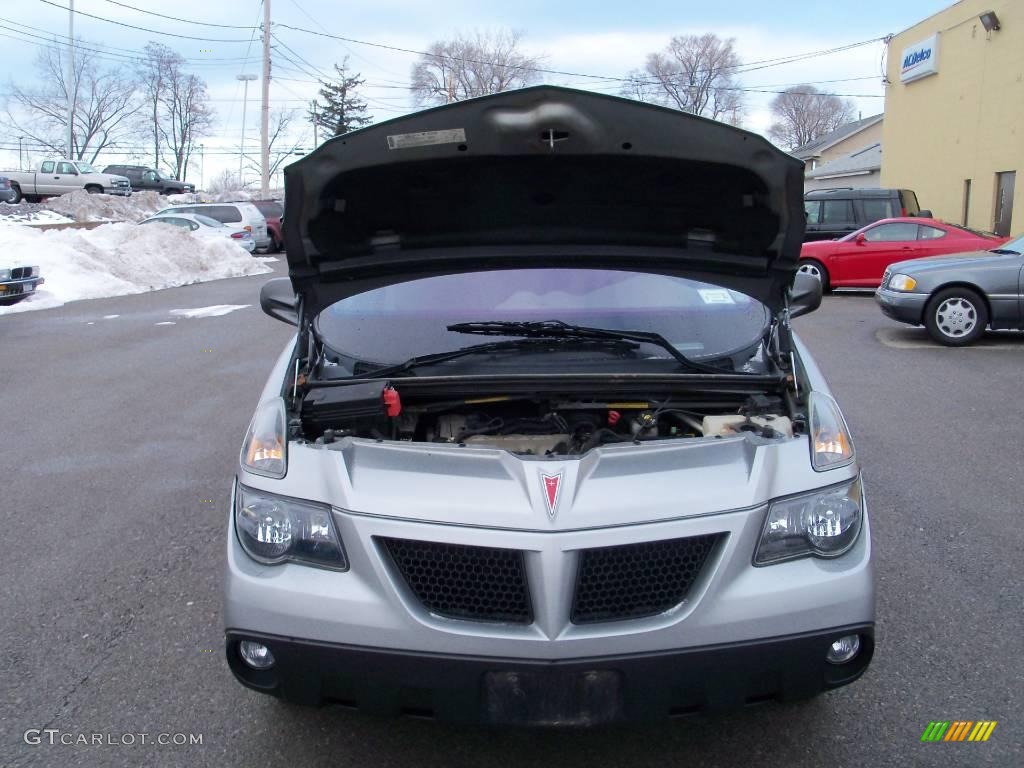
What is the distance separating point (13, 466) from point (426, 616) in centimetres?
494

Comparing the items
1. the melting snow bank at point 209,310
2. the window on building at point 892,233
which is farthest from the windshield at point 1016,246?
the melting snow bank at point 209,310

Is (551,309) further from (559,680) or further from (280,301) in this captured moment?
(559,680)

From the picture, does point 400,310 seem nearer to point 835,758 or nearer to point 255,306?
point 835,758

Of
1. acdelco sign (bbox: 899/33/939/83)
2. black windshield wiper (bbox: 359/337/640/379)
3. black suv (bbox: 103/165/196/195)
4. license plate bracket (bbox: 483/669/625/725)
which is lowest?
license plate bracket (bbox: 483/669/625/725)

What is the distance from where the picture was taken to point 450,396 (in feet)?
10.9

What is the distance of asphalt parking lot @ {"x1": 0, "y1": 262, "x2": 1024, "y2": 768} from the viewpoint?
2893 mm

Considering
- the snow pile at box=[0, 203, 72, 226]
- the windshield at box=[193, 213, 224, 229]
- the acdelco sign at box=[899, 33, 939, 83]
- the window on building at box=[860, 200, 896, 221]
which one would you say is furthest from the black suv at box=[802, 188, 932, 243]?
the snow pile at box=[0, 203, 72, 226]

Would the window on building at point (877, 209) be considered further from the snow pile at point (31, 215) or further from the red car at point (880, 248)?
the snow pile at point (31, 215)

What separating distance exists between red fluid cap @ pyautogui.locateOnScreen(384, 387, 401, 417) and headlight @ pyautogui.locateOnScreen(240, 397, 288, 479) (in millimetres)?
352

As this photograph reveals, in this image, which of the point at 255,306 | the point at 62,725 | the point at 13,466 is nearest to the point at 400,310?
the point at 62,725

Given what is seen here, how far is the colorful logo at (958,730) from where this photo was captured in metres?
2.91

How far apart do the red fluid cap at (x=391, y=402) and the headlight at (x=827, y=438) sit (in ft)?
4.57

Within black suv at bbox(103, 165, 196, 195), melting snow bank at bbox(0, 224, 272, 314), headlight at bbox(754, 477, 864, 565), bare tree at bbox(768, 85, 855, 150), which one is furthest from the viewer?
bare tree at bbox(768, 85, 855, 150)

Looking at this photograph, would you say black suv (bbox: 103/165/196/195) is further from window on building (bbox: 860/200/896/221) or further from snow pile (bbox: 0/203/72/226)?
window on building (bbox: 860/200/896/221)
